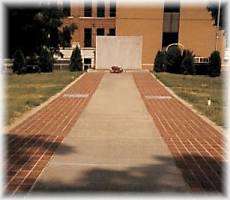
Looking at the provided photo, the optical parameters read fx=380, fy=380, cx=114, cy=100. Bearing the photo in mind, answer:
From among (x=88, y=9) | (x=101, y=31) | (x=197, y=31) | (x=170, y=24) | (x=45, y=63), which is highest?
(x=88, y=9)

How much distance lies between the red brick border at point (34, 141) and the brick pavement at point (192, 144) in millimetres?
2364

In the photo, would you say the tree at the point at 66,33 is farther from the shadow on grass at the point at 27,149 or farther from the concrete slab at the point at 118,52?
the shadow on grass at the point at 27,149

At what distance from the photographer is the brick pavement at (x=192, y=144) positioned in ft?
19.5

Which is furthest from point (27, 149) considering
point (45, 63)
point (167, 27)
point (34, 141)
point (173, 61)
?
point (167, 27)

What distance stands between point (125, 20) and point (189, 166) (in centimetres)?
4089

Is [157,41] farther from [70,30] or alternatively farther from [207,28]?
[70,30]

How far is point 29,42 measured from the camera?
35.5m

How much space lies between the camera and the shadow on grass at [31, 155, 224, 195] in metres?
5.38

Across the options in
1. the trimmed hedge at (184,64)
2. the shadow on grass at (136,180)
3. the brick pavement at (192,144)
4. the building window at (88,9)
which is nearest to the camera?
the shadow on grass at (136,180)

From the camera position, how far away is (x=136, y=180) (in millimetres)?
5758

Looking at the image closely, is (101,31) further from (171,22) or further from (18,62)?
(18,62)

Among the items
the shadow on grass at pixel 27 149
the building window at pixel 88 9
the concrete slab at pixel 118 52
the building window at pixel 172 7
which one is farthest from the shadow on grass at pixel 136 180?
the building window at pixel 88 9

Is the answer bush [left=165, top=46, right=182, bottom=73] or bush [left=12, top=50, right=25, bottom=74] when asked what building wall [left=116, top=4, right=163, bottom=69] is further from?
bush [left=12, top=50, right=25, bottom=74]

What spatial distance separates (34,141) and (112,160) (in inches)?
84.9
